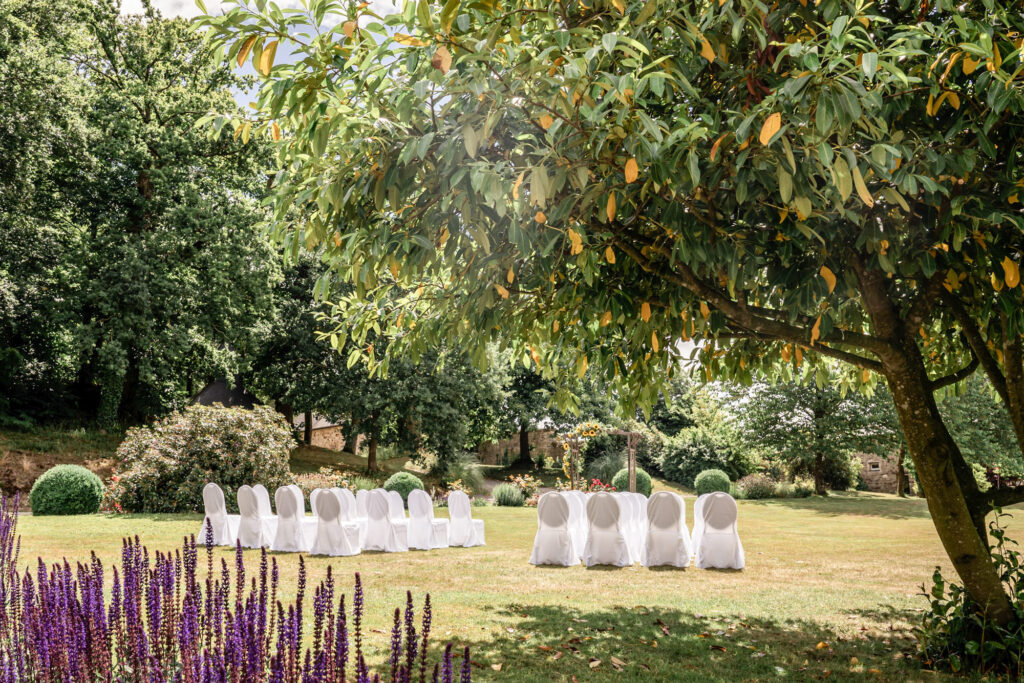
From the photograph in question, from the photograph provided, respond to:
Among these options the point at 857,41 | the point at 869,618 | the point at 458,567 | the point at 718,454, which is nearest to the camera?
the point at 857,41

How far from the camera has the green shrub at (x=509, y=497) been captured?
68.8ft

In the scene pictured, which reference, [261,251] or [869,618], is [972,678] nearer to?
[869,618]

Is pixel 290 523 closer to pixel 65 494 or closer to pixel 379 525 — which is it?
pixel 379 525

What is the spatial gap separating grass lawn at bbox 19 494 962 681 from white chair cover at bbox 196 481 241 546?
2.38 feet

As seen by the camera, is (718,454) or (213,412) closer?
(213,412)

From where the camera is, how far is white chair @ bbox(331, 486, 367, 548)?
1071 cm

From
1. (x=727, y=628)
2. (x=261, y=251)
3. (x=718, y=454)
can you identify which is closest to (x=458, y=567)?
(x=727, y=628)

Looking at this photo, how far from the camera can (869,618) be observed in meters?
6.86

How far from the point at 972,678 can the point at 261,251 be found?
2166cm

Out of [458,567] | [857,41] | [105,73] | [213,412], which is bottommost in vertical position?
[458,567]

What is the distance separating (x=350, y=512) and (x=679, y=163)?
33.1ft

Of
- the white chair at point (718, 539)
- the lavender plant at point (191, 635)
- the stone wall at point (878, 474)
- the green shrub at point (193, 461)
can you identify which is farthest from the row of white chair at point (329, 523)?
the stone wall at point (878, 474)

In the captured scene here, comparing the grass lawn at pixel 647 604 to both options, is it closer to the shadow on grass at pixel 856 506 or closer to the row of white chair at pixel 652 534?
the row of white chair at pixel 652 534

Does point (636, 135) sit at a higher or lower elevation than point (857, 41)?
lower
